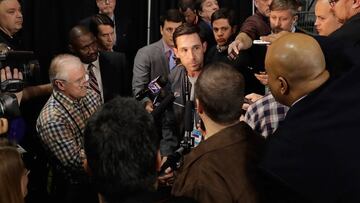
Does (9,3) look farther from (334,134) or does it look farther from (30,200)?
(334,134)

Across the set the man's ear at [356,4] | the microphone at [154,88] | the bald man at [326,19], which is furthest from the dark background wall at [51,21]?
the man's ear at [356,4]

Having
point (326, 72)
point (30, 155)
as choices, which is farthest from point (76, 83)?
point (326, 72)

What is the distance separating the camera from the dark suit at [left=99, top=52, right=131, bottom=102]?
9.70 ft

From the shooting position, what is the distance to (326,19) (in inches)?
77.5

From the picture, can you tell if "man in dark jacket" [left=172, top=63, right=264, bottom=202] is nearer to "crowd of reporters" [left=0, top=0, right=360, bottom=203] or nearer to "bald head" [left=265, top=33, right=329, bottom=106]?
"crowd of reporters" [left=0, top=0, right=360, bottom=203]

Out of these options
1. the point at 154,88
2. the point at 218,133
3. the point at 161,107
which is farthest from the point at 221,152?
the point at 154,88


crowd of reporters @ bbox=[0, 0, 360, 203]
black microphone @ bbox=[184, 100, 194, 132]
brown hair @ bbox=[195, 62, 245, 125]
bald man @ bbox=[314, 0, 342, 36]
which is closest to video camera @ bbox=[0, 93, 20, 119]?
crowd of reporters @ bbox=[0, 0, 360, 203]

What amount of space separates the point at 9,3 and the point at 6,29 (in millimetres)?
155

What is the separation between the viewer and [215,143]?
4.38 feet

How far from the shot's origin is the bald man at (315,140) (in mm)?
1176

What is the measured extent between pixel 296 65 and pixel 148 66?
1.98 m

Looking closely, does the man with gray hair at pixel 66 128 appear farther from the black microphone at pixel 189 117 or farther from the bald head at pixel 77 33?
the black microphone at pixel 189 117

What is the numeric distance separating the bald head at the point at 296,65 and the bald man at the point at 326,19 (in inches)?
27.9

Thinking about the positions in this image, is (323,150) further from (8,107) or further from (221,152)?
(8,107)
